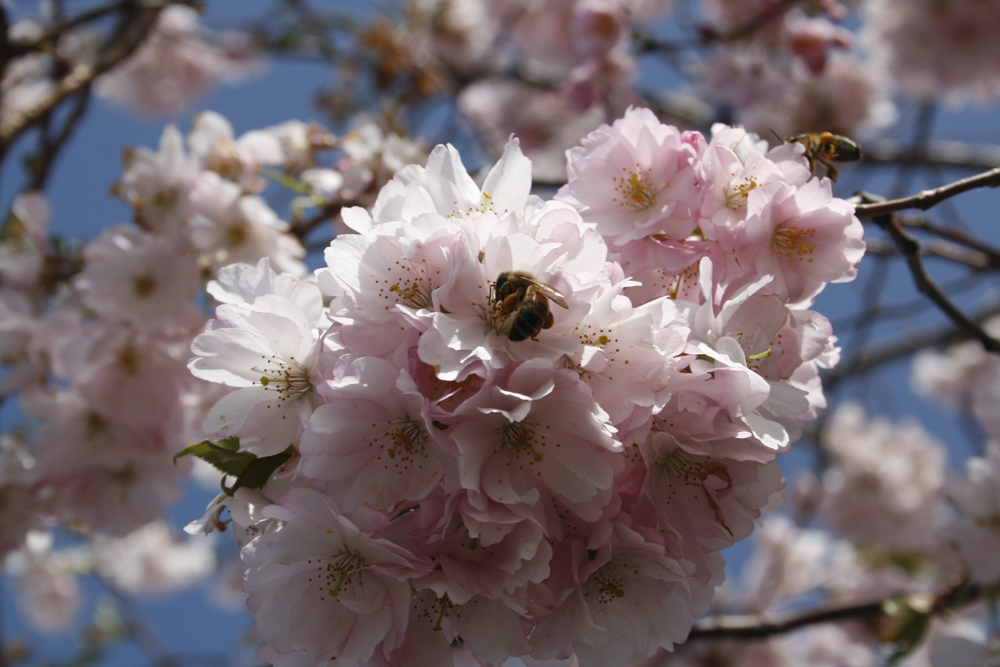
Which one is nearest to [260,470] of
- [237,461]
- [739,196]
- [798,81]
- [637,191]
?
[237,461]

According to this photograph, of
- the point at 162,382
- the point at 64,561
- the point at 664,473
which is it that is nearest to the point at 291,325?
the point at 664,473

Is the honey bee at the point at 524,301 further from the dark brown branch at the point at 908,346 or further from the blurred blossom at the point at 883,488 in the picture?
the blurred blossom at the point at 883,488

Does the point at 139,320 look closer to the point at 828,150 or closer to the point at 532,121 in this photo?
the point at 828,150

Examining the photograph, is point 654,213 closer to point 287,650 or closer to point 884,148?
point 287,650

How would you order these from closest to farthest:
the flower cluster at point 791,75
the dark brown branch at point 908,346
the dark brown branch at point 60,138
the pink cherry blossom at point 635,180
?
the pink cherry blossom at point 635,180 < the dark brown branch at point 60,138 < the flower cluster at point 791,75 < the dark brown branch at point 908,346

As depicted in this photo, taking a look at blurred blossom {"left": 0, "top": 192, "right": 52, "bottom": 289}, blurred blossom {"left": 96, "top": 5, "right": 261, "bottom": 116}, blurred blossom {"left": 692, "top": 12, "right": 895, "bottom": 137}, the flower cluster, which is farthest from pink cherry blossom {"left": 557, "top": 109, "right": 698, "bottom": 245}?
blurred blossom {"left": 96, "top": 5, "right": 261, "bottom": 116}

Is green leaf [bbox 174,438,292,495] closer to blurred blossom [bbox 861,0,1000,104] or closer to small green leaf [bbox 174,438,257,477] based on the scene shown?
small green leaf [bbox 174,438,257,477]

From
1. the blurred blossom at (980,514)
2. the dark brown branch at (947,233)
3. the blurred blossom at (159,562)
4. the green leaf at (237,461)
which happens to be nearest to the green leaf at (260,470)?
the green leaf at (237,461)
